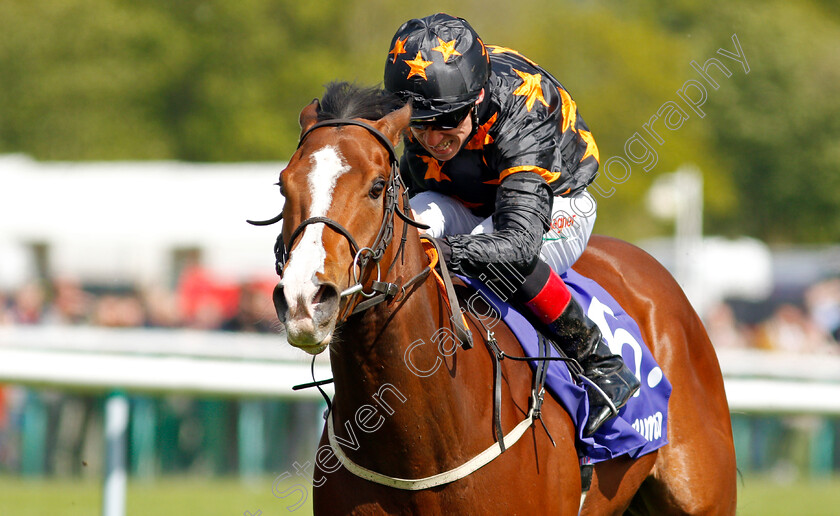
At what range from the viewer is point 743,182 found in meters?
31.3

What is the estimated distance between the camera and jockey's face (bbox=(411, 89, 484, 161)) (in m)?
3.77

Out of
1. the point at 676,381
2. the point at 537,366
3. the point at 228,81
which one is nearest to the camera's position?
the point at 537,366

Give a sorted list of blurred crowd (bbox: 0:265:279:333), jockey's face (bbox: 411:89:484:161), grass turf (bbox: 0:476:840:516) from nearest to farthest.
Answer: jockey's face (bbox: 411:89:484:161) < grass turf (bbox: 0:476:840:516) < blurred crowd (bbox: 0:265:279:333)

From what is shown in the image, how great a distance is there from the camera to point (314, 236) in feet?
9.29

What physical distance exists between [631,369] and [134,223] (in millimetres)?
14513

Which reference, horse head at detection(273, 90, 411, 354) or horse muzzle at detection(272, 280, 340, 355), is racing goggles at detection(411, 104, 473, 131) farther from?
horse muzzle at detection(272, 280, 340, 355)

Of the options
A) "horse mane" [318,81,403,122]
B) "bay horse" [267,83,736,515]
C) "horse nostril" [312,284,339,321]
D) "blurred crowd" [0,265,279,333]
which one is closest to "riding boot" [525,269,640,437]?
"bay horse" [267,83,736,515]

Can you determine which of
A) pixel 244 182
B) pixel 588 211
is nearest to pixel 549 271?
pixel 588 211

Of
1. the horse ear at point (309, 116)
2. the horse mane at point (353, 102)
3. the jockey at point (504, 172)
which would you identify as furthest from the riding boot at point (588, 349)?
the horse ear at point (309, 116)

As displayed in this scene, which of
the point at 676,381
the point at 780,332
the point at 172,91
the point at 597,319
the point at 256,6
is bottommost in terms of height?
the point at 780,332

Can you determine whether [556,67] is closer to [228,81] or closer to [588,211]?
[228,81]

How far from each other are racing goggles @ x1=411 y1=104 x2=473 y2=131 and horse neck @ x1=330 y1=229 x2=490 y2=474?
1.63 ft

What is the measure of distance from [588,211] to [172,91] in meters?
26.8

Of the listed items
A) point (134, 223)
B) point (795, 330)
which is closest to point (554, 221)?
point (795, 330)
